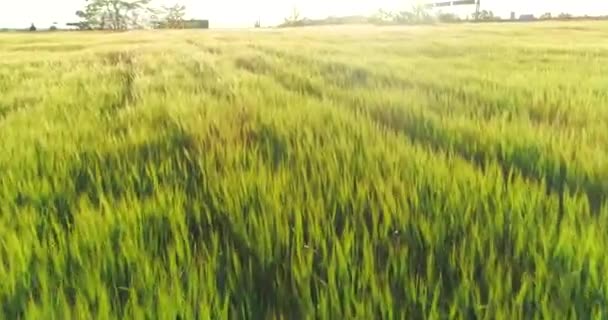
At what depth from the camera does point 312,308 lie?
82cm

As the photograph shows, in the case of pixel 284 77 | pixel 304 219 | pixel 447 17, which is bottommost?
pixel 304 219

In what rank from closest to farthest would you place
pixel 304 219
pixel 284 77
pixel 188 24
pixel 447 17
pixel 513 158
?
1. pixel 304 219
2. pixel 513 158
3. pixel 284 77
4. pixel 447 17
5. pixel 188 24

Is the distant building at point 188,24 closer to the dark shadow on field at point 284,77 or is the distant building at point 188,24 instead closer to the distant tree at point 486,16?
the distant tree at point 486,16

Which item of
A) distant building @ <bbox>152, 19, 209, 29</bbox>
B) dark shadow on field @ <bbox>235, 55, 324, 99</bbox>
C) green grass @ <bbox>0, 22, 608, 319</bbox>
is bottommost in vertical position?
green grass @ <bbox>0, 22, 608, 319</bbox>

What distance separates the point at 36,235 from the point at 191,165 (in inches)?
26.9

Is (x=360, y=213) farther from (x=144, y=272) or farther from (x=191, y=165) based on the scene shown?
(x=191, y=165)

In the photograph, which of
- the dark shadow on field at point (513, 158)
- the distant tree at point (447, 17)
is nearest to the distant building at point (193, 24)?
the distant tree at point (447, 17)

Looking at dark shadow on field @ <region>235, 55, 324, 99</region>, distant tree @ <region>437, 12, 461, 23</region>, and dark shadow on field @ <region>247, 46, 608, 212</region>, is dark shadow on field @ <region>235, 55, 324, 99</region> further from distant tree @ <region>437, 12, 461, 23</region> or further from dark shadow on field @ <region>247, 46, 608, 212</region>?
distant tree @ <region>437, 12, 461, 23</region>

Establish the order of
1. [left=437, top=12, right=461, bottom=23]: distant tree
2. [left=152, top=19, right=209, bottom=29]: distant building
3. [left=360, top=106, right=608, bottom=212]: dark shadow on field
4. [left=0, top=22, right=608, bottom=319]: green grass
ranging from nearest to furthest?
1. [left=0, top=22, right=608, bottom=319]: green grass
2. [left=360, top=106, right=608, bottom=212]: dark shadow on field
3. [left=152, top=19, right=209, bottom=29]: distant building
4. [left=437, top=12, right=461, bottom=23]: distant tree

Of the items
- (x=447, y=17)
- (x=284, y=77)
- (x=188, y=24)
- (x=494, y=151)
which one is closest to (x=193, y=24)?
(x=188, y=24)

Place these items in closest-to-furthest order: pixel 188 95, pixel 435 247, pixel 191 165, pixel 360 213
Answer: pixel 435 247
pixel 360 213
pixel 191 165
pixel 188 95

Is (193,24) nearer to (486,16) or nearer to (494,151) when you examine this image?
(486,16)

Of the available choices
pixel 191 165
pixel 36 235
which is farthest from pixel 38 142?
pixel 36 235

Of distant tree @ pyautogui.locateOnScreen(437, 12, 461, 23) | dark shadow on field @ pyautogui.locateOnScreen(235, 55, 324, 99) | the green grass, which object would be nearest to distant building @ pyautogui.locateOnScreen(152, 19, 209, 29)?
distant tree @ pyautogui.locateOnScreen(437, 12, 461, 23)
